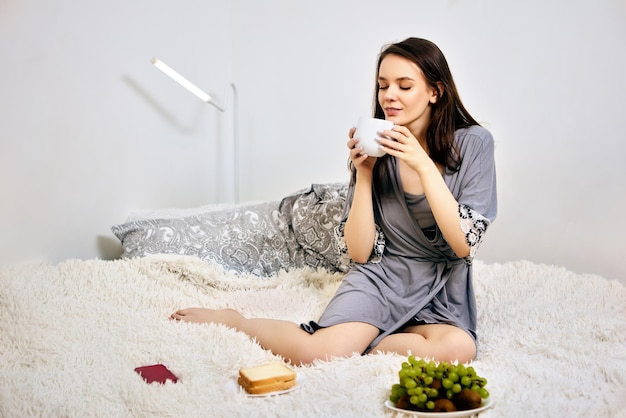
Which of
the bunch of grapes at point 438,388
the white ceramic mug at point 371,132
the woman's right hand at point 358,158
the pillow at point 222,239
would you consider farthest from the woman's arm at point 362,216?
the bunch of grapes at point 438,388

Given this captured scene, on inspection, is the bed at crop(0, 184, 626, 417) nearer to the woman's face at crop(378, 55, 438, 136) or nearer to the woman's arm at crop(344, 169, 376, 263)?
the woman's arm at crop(344, 169, 376, 263)

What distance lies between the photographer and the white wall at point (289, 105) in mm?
2008

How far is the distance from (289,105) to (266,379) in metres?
1.73

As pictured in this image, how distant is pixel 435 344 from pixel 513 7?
1.30 m

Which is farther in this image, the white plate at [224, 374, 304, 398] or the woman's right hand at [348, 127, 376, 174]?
the woman's right hand at [348, 127, 376, 174]

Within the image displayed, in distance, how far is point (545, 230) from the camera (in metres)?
2.30

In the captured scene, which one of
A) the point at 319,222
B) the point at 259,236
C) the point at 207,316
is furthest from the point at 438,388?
the point at 259,236

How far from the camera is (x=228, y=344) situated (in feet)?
4.72

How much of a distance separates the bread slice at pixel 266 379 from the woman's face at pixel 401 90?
0.68 m

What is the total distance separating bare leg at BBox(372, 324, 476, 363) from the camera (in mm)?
1451

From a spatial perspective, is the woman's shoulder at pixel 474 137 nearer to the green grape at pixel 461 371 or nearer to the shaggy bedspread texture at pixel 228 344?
the shaggy bedspread texture at pixel 228 344

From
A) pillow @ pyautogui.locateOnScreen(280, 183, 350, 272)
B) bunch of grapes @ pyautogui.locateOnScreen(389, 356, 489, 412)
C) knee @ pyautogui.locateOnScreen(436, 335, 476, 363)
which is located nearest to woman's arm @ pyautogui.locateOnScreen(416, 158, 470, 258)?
knee @ pyautogui.locateOnScreen(436, 335, 476, 363)

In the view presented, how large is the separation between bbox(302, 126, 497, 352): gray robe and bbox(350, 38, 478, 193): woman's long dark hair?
3 centimetres

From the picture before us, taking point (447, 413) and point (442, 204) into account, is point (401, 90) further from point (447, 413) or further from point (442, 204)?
point (447, 413)
